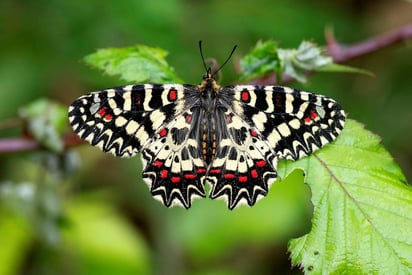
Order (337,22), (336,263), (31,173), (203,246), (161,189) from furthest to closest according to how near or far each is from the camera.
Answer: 1. (337,22)
2. (31,173)
3. (203,246)
4. (161,189)
5. (336,263)

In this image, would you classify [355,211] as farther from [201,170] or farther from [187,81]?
[187,81]

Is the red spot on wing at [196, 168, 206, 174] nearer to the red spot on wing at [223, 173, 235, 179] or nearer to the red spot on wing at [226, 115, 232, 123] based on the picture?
the red spot on wing at [223, 173, 235, 179]

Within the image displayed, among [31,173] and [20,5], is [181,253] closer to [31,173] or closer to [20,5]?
[31,173]

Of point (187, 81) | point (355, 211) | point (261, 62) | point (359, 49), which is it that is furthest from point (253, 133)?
point (187, 81)

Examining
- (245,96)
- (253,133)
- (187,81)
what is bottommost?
(253,133)

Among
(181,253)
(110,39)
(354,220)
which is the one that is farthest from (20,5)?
(354,220)

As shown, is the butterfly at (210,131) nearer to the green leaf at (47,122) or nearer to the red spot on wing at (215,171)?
the red spot on wing at (215,171)

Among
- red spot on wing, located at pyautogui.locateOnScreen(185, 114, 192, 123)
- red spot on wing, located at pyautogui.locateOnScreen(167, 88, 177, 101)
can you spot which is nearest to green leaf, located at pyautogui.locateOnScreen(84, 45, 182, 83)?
red spot on wing, located at pyautogui.locateOnScreen(167, 88, 177, 101)
